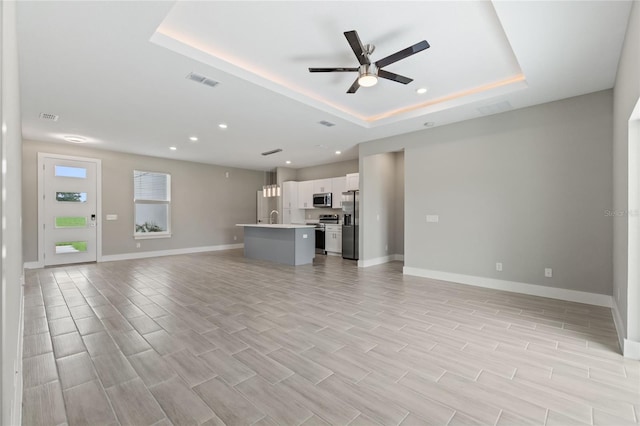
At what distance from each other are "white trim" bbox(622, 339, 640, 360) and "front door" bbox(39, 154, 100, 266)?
360 inches

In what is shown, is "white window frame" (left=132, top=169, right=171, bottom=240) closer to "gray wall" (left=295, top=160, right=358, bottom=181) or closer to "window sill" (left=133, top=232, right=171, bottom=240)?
"window sill" (left=133, top=232, right=171, bottom=240)

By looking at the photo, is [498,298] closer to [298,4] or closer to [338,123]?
[338,123]

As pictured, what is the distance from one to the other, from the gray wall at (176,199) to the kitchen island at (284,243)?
7.58ft

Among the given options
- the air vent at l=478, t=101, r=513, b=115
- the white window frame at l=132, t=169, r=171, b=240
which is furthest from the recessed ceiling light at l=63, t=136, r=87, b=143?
the air vent at l=478, t=101, r=513, b=115

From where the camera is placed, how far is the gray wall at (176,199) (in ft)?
19.9

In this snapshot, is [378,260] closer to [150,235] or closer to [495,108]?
[495,108]

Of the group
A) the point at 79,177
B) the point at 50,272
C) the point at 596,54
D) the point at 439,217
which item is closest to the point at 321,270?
the point at 439,217

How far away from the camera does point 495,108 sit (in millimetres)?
4211

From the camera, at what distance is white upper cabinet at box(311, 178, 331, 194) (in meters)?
8.54

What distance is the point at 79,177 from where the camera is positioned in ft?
21.9

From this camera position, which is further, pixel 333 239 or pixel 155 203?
pixel 333 239

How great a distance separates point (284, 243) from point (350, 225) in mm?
1859

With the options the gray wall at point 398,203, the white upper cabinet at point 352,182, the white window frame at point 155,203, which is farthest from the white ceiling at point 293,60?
the white window frame at point 155,203

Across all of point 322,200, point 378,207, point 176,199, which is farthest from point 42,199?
point 378,207
